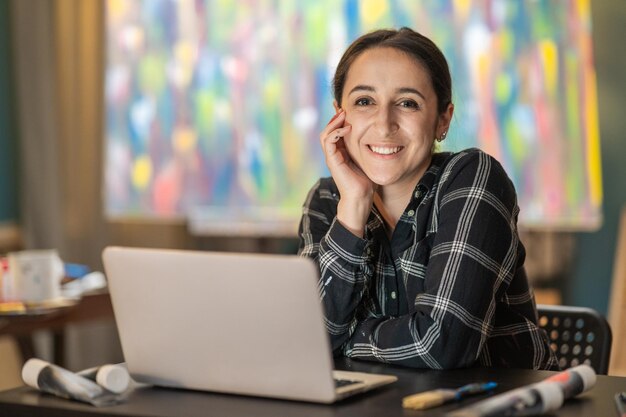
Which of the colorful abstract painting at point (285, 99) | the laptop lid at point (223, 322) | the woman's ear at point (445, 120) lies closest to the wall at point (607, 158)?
the colorful abstract painting at point (285, 99)

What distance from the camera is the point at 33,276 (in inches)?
97.1

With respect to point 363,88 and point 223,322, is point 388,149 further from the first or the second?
point 223,322

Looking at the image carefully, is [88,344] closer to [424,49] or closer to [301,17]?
[301,17]

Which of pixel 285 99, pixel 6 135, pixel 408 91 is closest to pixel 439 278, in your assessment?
pixel 408 91

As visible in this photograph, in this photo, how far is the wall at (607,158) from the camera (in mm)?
3770

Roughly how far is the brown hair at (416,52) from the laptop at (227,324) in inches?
28.3

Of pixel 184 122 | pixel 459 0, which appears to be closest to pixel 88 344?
pixel 184 122

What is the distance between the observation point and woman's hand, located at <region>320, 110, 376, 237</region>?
5.89ft

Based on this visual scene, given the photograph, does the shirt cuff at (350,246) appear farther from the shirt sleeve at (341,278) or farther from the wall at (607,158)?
the wall at (607,158)

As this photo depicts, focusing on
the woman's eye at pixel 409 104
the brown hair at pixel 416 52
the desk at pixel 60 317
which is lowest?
the desk at pixel 60 317

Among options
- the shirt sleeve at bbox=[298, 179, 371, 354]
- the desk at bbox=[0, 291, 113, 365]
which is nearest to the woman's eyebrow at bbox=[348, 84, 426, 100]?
the shirt sleeve at bbox=[298, 179, 371, 354]

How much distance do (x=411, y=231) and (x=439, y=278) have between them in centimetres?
21

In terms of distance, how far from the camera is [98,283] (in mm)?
2703

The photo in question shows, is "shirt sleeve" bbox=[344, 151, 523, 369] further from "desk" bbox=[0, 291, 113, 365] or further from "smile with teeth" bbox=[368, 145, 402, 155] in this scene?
"desk" bbox=[0, 291, 113, 365]
